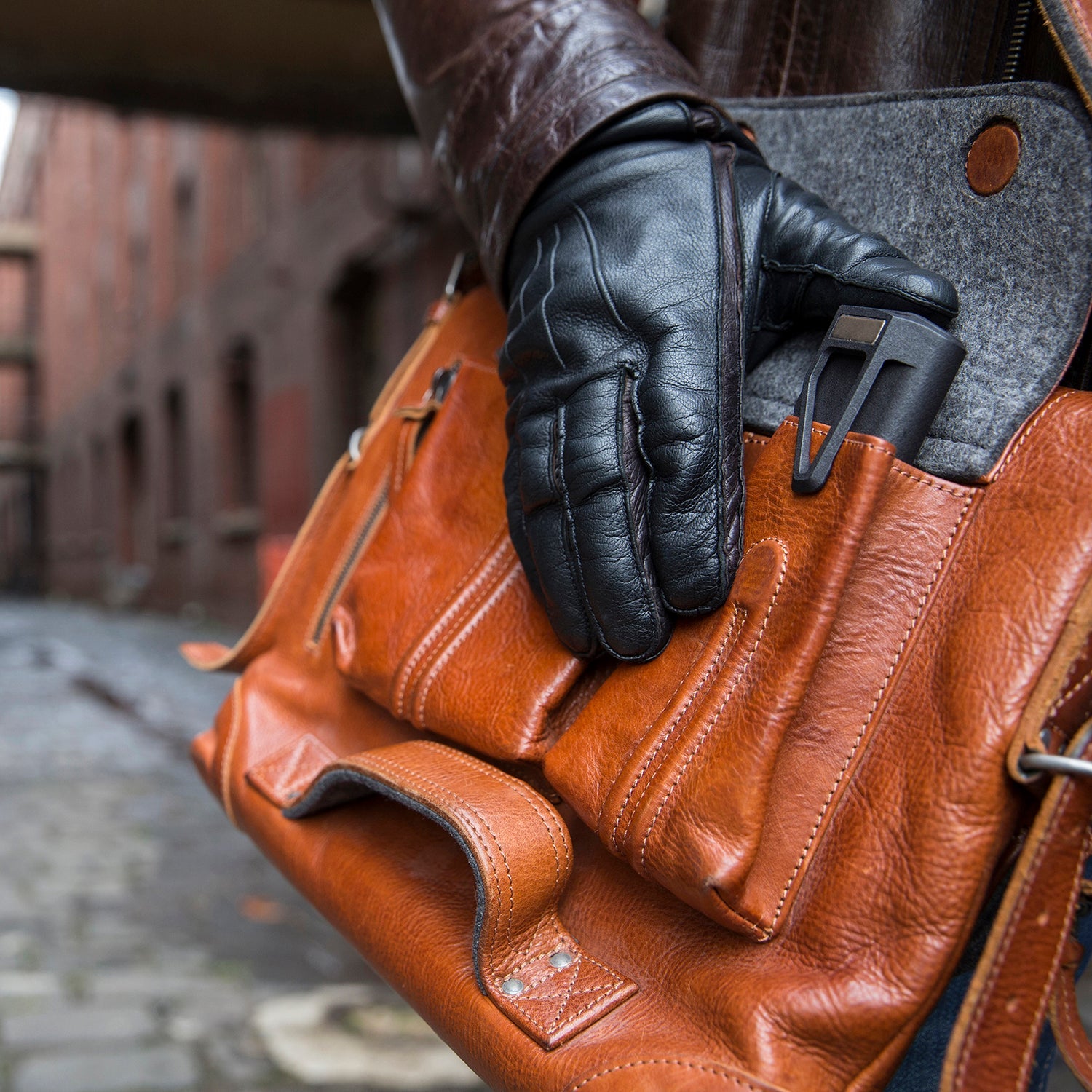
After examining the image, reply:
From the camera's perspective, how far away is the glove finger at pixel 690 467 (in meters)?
0.87

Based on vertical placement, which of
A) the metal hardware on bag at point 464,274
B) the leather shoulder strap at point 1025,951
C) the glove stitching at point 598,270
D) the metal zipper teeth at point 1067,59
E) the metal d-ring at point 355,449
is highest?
the metal zipper teeth at point 1067,59

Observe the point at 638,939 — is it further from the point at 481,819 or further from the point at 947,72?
the point at 947,72

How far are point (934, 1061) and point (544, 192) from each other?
→ 89 cm

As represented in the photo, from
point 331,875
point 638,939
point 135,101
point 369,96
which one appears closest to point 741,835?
point 638,939

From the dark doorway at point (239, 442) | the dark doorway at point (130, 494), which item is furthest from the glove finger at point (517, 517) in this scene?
the dark doorway at point (130, 494)

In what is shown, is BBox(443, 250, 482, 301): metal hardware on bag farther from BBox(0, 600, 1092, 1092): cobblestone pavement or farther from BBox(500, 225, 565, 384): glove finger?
BBox(0, 600, 1092, 1092): cobblestone pavement

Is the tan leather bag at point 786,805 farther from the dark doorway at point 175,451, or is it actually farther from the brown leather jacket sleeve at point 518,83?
the dark doorway at point 175,451

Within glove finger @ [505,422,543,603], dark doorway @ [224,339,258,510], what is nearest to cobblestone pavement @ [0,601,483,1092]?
glove finger @ [505,422,543,603]

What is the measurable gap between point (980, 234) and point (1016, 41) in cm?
20

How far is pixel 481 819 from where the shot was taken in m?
0.89

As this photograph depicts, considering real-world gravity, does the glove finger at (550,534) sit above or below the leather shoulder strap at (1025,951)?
above

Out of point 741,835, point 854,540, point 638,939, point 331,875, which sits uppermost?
point 854,540

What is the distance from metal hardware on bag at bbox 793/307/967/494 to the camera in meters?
0.84

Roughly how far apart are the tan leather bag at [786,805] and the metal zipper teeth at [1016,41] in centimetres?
34
